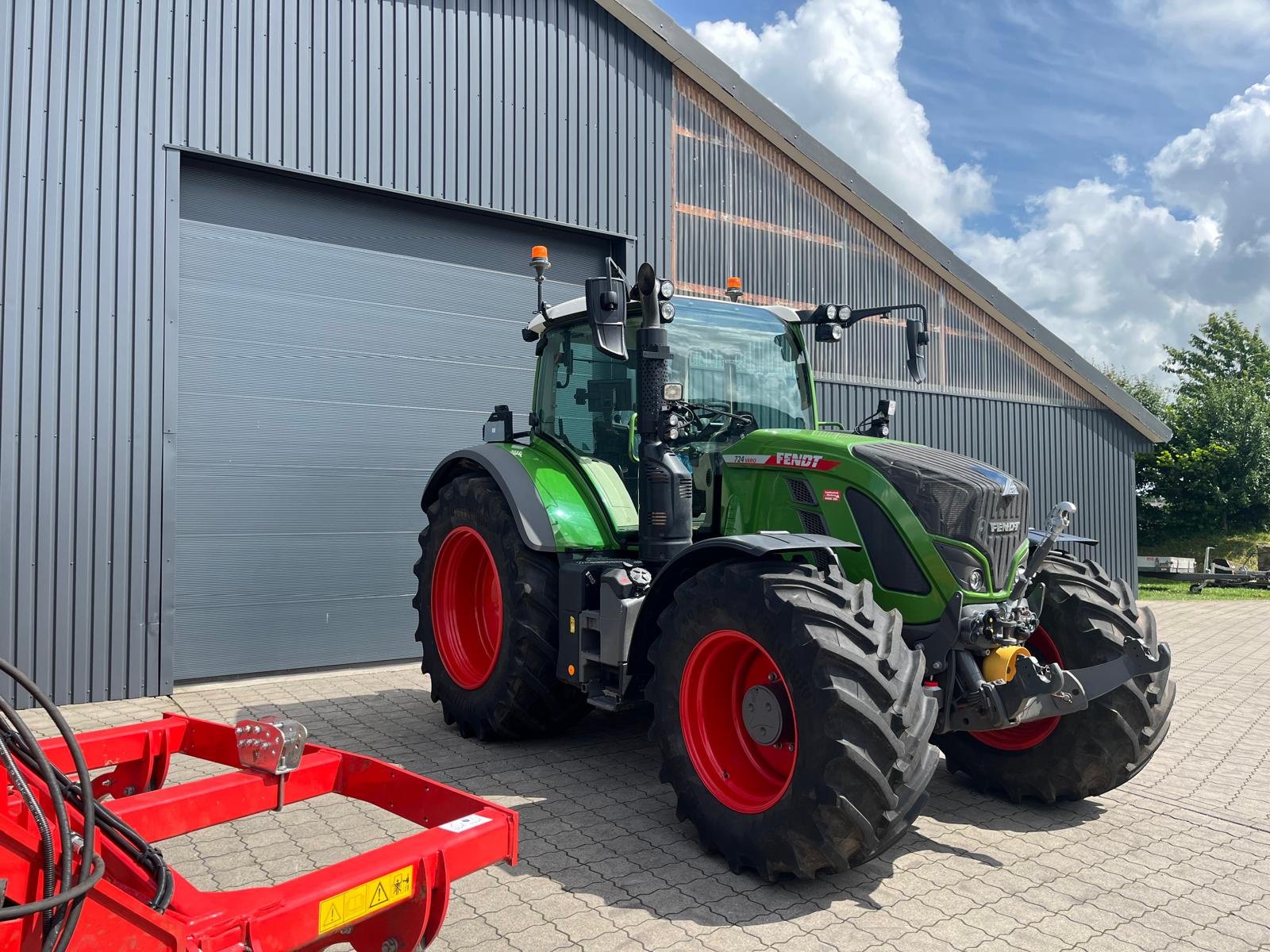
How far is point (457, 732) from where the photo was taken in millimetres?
5910

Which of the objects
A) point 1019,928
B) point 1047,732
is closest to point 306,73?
point 1047,732

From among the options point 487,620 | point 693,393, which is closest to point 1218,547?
point 487,620

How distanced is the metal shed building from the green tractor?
7.72ft

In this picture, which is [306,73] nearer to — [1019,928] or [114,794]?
[114,794]

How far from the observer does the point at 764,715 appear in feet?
12.3

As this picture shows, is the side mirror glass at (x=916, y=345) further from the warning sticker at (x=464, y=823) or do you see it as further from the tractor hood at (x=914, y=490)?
the warning sticker at (x=464, y=823)

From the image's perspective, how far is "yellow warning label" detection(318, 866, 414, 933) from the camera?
7.57 ft

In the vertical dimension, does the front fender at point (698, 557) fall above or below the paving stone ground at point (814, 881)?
above

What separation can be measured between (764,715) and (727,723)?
33cm

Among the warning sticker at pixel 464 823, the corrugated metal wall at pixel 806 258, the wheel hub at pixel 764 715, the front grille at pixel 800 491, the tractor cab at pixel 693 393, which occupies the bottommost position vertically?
the warning sticker at pixel 464 823

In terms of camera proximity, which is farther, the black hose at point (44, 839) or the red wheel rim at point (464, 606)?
the red wheel rim at point (464, 606)

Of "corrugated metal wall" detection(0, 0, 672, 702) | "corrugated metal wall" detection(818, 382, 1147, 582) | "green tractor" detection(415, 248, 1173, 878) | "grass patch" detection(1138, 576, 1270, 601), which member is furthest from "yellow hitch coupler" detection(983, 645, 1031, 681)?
"grass patch" detection(1138, 576, 1270, 601)

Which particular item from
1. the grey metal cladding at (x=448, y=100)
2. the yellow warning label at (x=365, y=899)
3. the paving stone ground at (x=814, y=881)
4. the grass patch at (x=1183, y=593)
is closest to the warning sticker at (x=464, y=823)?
the yellow warning label at (x=365, y=899)

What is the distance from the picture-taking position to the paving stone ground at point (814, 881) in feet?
10.8
